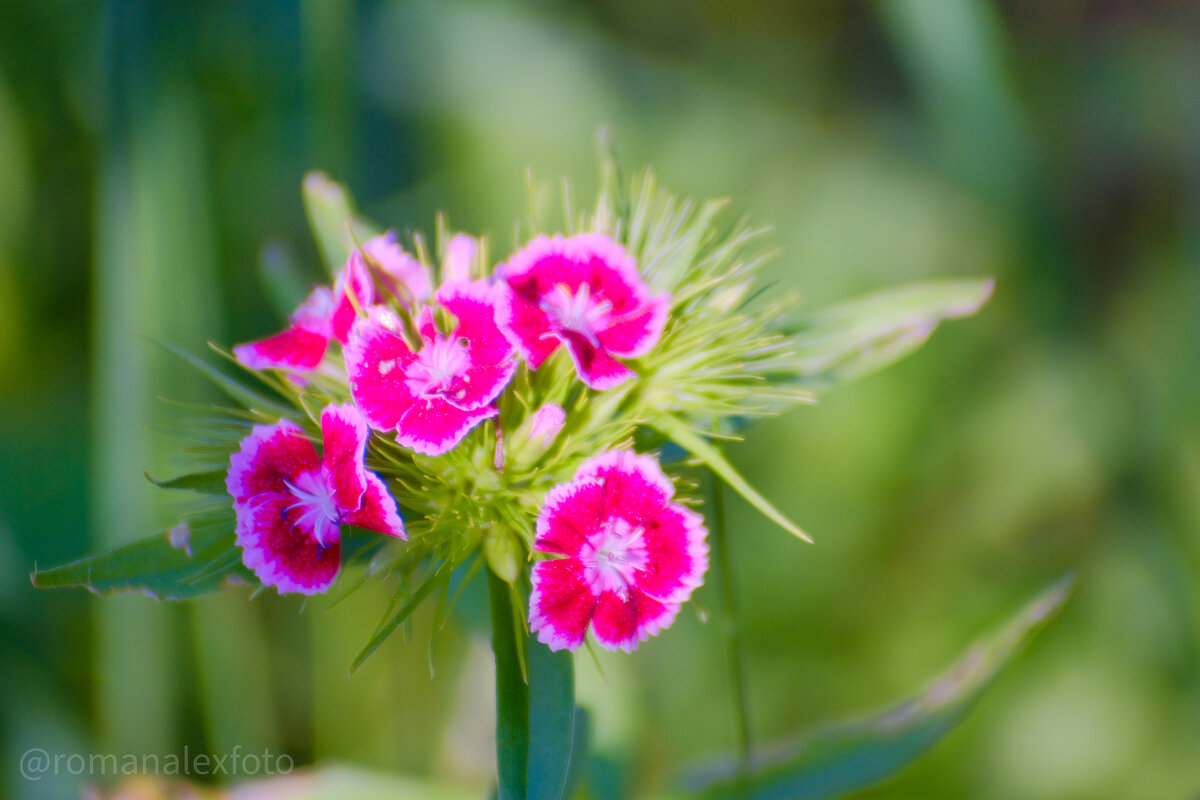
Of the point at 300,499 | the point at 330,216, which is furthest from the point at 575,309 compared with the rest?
the point at 330,216

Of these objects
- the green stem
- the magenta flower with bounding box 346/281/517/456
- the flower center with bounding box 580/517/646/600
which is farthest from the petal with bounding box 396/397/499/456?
the green stem

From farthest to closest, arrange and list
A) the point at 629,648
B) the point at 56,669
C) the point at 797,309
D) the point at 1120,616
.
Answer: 1. the point at 797,309
2. the point at 1120,616
3. the point at 56,669
4. the point at 629,648

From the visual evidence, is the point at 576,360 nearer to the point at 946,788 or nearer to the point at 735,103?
the point at 946,788

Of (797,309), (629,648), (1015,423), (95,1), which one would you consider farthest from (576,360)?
(95,1)

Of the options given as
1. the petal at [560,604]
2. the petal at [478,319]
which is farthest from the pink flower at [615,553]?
the petal at [478,319]

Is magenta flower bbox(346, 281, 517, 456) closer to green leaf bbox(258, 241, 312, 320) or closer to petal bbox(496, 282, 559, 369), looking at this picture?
petal bbox(496, 282, 559, 369)

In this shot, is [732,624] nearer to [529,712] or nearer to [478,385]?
[529,712]
